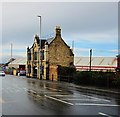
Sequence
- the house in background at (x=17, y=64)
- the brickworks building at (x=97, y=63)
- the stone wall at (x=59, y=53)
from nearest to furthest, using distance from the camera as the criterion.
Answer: the stone wall at (x=59, y=53), the brickworks building at (x=97, y=63), the house in background at (x=17, y=64)

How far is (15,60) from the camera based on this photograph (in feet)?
388

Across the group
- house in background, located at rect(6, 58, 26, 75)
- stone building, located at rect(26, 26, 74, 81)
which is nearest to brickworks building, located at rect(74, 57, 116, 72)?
stone building, located at rect(26, 26, 74, 81)

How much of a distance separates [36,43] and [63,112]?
51284mm

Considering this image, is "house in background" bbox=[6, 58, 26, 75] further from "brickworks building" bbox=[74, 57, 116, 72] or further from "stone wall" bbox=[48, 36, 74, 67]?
"stone wall" bbox=[48, 36, 74, 67]

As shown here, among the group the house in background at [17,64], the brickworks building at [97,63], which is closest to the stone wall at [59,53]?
the brickworks building at [97,63]

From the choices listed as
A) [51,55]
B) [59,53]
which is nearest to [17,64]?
[59,53]

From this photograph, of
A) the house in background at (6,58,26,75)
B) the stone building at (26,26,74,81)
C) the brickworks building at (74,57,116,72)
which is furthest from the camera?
the house in background at (6,58,26,75)

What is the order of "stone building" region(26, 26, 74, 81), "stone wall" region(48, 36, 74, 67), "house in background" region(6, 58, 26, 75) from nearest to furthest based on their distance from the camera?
"stone building" region(26, 26, 74, 81), "stone wall" region(48, 36, 74, 67), "house in background" region(6, 58, 26, 75)

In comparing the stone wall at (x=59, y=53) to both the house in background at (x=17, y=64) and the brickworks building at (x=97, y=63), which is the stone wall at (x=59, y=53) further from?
the house in background at (x=17, y=64)

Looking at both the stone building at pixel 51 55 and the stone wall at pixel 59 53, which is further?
the stone wall at pixel 59 53

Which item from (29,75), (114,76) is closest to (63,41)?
(29,75)

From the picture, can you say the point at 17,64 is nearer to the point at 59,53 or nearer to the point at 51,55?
the point at 59,53

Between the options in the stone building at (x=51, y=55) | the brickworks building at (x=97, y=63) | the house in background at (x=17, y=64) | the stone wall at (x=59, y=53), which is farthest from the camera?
the house in background at (x=17, y=64)

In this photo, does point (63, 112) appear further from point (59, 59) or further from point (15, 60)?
point (15, 60)
